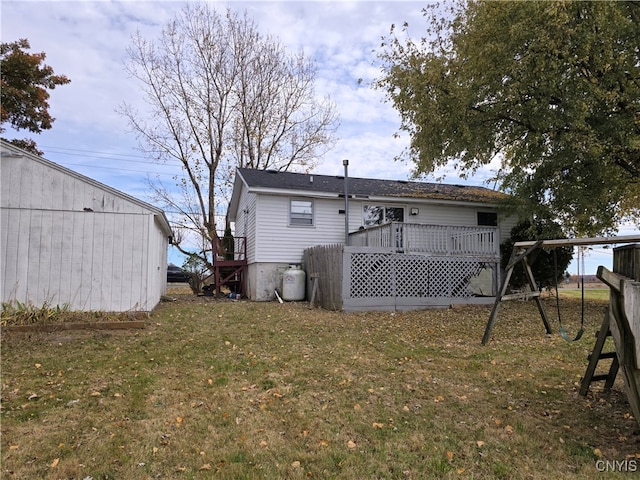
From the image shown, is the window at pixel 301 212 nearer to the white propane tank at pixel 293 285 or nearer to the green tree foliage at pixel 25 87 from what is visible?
the white propane tank at pixel 293 285

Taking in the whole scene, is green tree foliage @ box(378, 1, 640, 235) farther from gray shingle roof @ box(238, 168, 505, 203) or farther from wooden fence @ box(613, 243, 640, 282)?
wooden fence @ box(613, 243, 640, 282)

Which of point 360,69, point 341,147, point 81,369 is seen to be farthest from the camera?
point 341,147

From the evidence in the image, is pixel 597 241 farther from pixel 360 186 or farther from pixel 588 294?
pixel 588 294

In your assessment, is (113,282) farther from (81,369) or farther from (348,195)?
(348,195)

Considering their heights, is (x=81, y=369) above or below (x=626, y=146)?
below

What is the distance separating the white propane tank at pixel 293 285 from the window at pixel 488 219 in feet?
25.6

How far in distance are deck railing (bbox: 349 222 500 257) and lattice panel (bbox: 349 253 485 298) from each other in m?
0.30

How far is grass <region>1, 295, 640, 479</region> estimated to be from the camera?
2.97m

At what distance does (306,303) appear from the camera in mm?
13203

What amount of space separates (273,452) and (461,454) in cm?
147

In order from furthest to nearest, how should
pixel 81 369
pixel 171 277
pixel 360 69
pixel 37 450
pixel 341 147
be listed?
pixel 171 277 < pixel 341 147 < pixel 360 69 < pixel 81 369 < pixel 37 450

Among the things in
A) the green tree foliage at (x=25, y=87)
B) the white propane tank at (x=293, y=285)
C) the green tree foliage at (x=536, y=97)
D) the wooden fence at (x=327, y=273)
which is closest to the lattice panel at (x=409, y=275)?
the wooden fence at (x=327, y=273)

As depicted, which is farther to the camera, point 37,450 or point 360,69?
point 360,69

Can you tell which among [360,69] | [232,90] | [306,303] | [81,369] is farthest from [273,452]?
[232,90]
